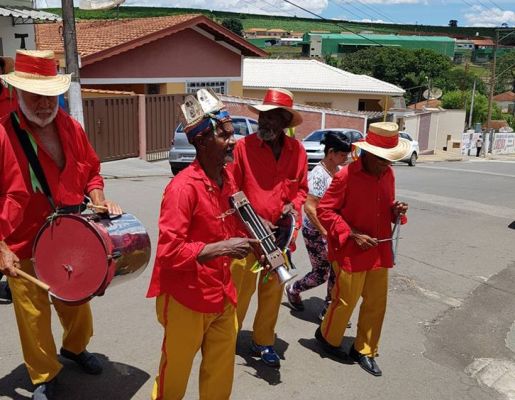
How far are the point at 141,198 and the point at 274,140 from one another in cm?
694

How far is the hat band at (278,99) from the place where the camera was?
13.2 ft

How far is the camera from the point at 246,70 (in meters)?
37.6

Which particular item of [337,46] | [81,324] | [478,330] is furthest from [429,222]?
[337,46]

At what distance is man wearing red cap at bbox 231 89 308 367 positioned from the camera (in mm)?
4008

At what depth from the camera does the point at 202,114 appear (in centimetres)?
282

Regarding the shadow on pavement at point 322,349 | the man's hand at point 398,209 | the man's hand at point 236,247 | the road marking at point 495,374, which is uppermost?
the man's hand at point 236,247

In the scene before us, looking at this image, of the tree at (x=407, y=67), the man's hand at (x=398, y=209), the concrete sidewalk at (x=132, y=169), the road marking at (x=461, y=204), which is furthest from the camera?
the tree at (x=407, y=67)

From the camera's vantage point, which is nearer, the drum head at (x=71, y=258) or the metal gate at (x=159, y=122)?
the drum head at (x=71, y=258)

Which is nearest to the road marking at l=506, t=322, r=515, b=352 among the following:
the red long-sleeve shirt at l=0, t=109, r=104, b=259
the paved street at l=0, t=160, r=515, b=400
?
the paved street at l=0, t=160, r=515, b=400

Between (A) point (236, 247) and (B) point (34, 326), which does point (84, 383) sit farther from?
(A) point (236, 247)

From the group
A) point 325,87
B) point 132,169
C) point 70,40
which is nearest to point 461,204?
point 132,169

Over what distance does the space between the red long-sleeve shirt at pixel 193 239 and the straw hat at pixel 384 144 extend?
1239mm

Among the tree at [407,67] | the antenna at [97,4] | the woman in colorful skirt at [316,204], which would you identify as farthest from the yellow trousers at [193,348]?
the tree at [407,67]

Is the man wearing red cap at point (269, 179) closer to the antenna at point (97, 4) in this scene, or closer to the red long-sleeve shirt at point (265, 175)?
the red long-sleeve shirt at point (265, 175)
